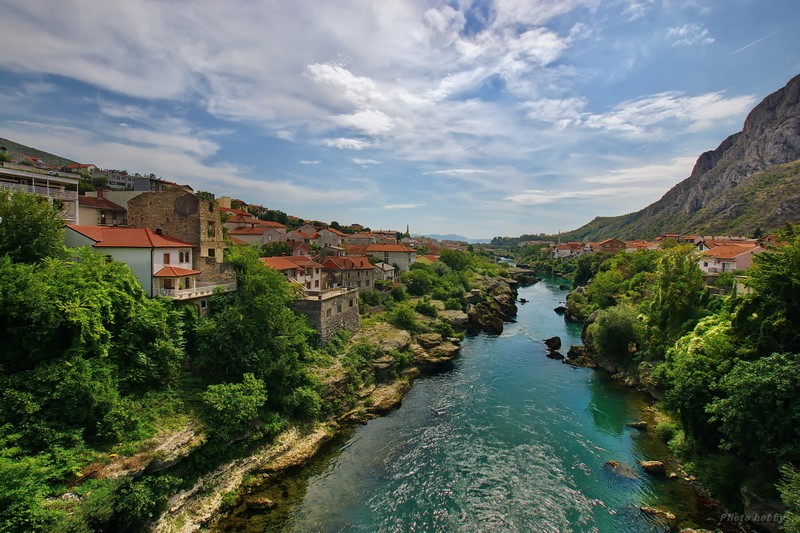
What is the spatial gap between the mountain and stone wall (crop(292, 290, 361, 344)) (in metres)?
99.1

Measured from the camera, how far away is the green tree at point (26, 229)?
1752 centimetres

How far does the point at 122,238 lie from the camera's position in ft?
75.2

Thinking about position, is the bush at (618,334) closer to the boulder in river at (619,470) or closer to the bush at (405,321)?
the boulder in river at (619,470)

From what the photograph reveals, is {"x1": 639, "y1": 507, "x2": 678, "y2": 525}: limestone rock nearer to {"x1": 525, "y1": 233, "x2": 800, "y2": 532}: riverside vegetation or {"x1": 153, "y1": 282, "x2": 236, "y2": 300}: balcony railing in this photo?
{"x1": 525, "y1": 233, "x2": 800, "y2": 532}: riverside vegetation

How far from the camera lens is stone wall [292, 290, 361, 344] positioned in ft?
92.7

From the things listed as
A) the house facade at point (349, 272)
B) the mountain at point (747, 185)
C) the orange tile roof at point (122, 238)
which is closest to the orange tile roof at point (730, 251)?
the house facade at point (349, 272)

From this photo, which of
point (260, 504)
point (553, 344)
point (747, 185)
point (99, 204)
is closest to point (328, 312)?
point (260, 504)

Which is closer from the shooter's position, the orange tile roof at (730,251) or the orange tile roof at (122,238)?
the orange tile roof at (122,238)

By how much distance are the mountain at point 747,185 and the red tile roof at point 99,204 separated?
115154 mm

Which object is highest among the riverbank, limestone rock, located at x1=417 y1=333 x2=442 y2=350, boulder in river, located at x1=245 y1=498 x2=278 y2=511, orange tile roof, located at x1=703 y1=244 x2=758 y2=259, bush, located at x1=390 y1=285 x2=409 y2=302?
orange tile roof, located at x1=703 y1=244 x2=758 y2=259

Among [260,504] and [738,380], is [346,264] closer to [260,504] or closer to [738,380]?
[260,504]

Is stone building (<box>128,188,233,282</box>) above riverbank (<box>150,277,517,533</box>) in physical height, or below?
above

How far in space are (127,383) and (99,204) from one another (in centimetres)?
1793

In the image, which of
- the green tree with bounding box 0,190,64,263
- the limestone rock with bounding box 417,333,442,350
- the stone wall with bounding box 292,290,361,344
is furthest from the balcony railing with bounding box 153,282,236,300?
the limestone rock with bounding box 417,333,442,350
